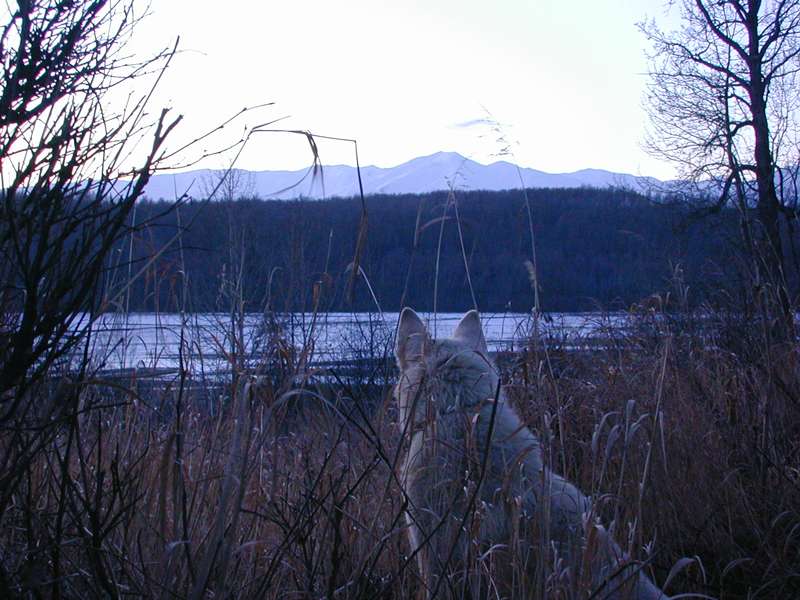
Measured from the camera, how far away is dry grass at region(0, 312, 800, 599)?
1.76 meters

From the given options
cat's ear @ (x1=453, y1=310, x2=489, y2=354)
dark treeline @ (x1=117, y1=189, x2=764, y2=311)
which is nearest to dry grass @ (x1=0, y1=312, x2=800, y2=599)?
cat's ear @ (x1=453, y1=310, x2=489, y2=354)

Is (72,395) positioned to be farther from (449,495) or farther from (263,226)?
(263,226)

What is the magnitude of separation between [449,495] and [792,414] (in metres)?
2.53

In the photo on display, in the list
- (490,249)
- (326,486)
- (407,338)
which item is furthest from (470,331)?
(490,249)

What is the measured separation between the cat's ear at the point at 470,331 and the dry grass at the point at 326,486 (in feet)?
0.98

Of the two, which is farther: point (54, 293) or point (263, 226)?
point (263, 226)

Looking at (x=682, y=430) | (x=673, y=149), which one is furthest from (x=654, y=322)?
(x=673, y=149)

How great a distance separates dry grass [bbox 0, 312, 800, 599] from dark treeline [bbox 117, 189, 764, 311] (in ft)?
1.85

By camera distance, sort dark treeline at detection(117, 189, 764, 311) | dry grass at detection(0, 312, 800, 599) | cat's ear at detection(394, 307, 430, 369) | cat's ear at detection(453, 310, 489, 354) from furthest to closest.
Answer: dark treeline at detection(117, 189, 764, 311) < cat's ear at detection(453, 310, 489, 354) < cat's ear at detection(394, 307, 430, 369) < dry grass at detection(0, 312, 800, 599)

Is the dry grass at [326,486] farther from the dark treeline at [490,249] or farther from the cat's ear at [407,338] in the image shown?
the dark treeline at [490,249]

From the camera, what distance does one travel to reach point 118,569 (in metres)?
2.07

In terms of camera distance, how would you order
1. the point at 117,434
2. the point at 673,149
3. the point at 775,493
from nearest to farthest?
the point at 117,434, the point at 775,493, the point at 673,149

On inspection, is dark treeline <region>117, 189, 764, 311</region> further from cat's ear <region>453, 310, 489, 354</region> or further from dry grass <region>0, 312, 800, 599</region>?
dry grass <region>0, 312, 800, 599</region>

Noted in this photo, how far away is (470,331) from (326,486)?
1357mm
